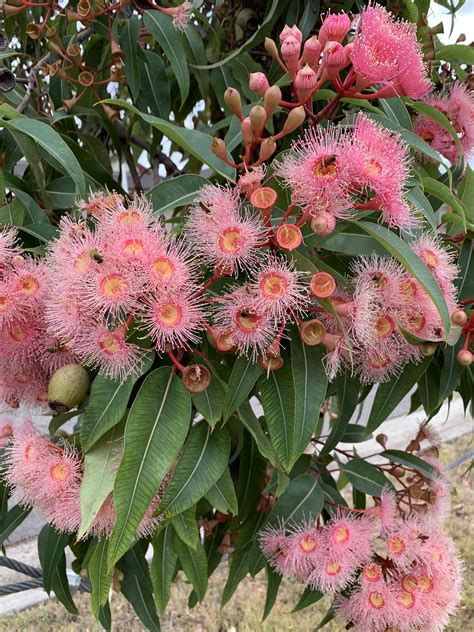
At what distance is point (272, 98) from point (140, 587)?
0.85m

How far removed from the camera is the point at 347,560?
896mm

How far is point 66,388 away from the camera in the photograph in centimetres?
68

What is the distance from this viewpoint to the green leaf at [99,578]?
0.70 metres

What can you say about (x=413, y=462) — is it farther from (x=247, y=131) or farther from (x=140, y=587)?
(x=247, y=131)

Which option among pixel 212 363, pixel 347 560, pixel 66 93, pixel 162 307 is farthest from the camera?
pixel 66 93

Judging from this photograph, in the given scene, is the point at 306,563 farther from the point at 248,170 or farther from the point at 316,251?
the point at 248,170

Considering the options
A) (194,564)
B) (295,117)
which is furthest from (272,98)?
(194,564)

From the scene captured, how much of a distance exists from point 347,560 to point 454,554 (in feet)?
0.69

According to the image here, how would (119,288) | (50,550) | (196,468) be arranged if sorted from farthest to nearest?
(50,550) < (196,468) < (119,288)

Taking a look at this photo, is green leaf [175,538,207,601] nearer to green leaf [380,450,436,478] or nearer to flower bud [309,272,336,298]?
green leaf [380,450,436,478]

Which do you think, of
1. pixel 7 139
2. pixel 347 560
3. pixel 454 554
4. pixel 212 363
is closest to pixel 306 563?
pixel 347 560

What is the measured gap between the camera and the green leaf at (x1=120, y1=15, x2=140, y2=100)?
1025mm

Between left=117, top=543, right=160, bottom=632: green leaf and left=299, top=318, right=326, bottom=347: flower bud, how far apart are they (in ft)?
2.06

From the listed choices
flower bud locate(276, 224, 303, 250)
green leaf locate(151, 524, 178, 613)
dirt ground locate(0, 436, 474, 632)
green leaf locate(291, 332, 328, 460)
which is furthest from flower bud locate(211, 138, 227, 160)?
dirt ground locate(0, 436, 474, 632)
